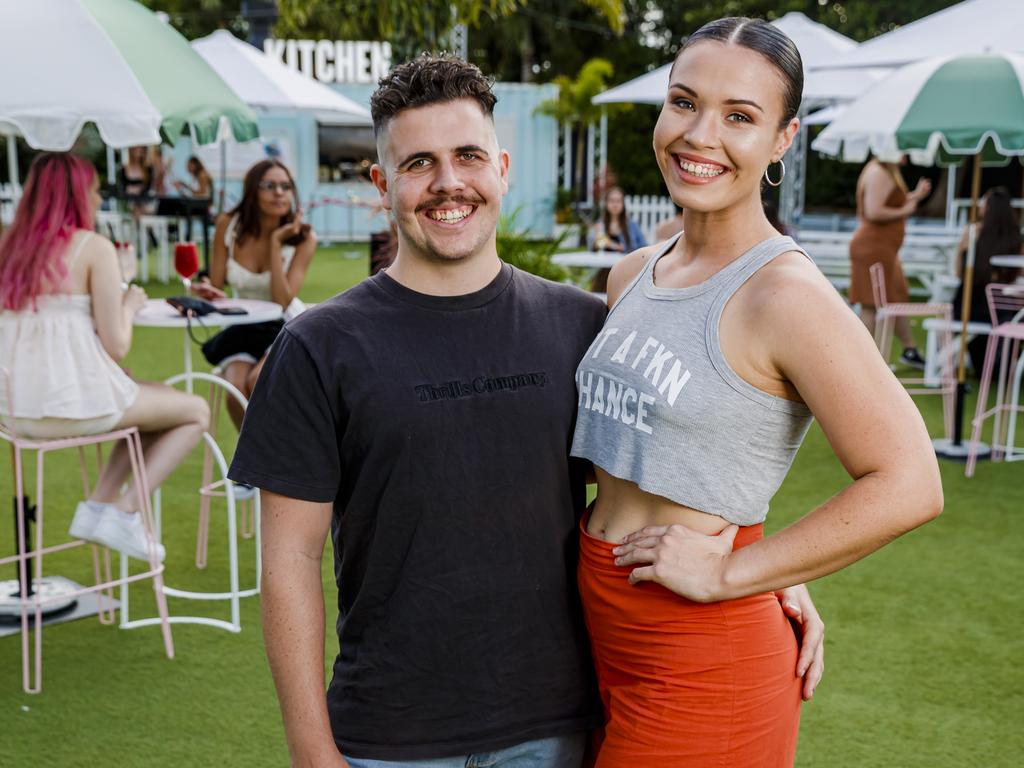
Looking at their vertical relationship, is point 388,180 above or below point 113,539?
above

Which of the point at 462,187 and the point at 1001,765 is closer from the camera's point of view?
the point at 462,187

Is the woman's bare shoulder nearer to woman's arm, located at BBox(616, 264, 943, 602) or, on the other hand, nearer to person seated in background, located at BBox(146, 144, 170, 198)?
woman's arm, located at BBox(616, 264, 943, 602)

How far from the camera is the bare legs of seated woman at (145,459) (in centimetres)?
438

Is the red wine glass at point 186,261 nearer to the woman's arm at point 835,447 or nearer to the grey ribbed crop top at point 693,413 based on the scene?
the grey ribbed crop top at point 693,413

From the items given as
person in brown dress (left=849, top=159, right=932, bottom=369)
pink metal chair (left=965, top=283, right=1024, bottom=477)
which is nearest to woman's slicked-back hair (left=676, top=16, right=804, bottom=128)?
pink metal chair (left=965, top=283, right=1024, bottom=477)

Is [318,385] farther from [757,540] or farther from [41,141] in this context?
[41,141]

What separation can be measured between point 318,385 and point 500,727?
24.1 inches

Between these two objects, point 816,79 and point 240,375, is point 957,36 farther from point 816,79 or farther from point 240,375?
point 816,79

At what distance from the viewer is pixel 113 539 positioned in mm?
4355

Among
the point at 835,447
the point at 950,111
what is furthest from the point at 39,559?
the point at 950,111

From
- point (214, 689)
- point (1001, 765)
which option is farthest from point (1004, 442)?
point (214, 689)

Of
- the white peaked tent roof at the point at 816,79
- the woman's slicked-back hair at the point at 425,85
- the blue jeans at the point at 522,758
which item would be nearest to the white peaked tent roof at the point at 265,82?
the white peaked tent roof at the point at 816,79

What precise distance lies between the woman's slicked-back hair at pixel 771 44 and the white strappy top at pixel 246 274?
15.7ft

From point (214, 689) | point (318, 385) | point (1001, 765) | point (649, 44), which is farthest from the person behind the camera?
point (649, 44)
